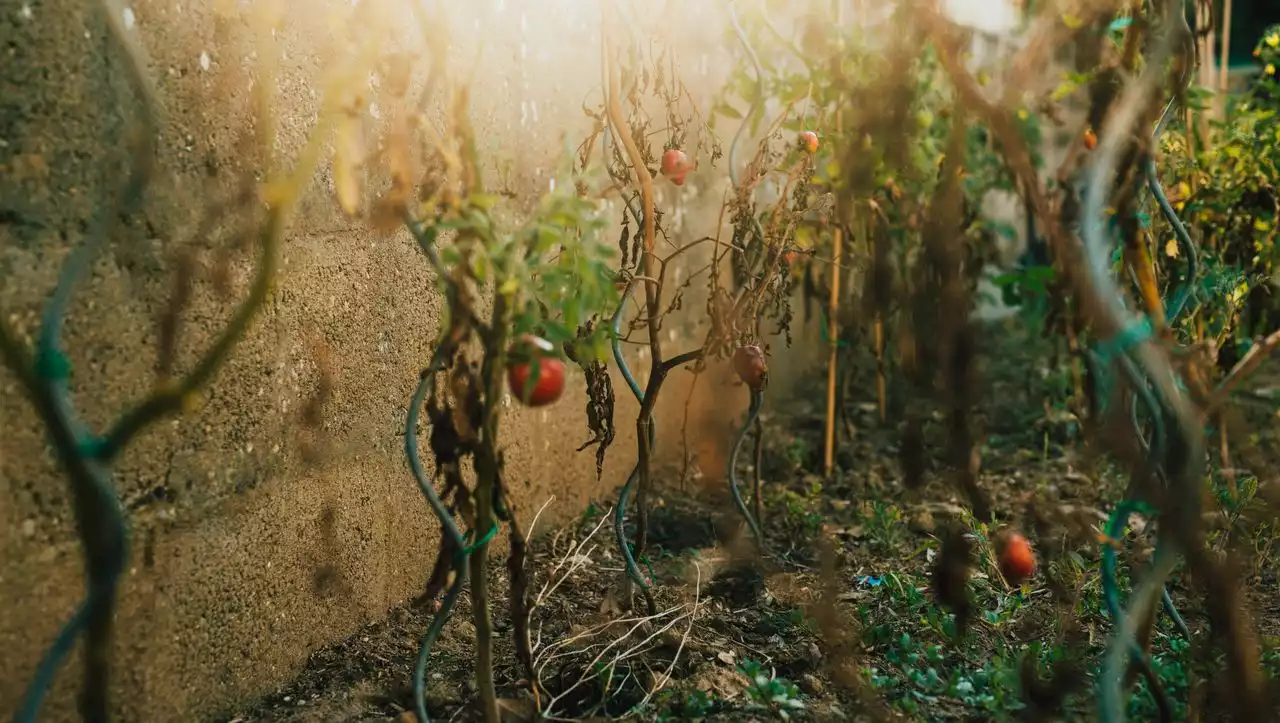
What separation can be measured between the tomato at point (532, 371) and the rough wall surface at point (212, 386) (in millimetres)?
572

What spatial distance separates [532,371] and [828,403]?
2321mm

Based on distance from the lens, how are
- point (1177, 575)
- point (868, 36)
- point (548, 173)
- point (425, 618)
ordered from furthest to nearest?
point (868, 36) → point (548, 173) → point (1177, 575) → point (425, 618)

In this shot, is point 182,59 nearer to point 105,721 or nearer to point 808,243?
point 105,721

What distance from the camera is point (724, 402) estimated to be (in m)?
4.12

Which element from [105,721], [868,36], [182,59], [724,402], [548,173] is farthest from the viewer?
[724,402]

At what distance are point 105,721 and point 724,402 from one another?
283 cm

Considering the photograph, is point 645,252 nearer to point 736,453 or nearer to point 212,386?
point 736,453

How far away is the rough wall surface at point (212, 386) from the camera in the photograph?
1.56 metres

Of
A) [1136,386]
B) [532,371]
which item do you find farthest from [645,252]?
[1136,386]

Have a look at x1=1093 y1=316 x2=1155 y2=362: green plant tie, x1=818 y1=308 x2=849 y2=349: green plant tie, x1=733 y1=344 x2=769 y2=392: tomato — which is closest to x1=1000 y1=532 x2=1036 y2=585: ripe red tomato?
x1=733 y1=344 x2=769 y2=392: tomato

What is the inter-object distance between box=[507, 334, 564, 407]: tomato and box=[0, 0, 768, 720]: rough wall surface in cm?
57

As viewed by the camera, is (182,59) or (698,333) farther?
(698,333)

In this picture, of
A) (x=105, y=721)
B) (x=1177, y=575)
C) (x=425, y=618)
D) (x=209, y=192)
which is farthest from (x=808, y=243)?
(x=105, y=721)

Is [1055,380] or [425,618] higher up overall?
[1055,380]
